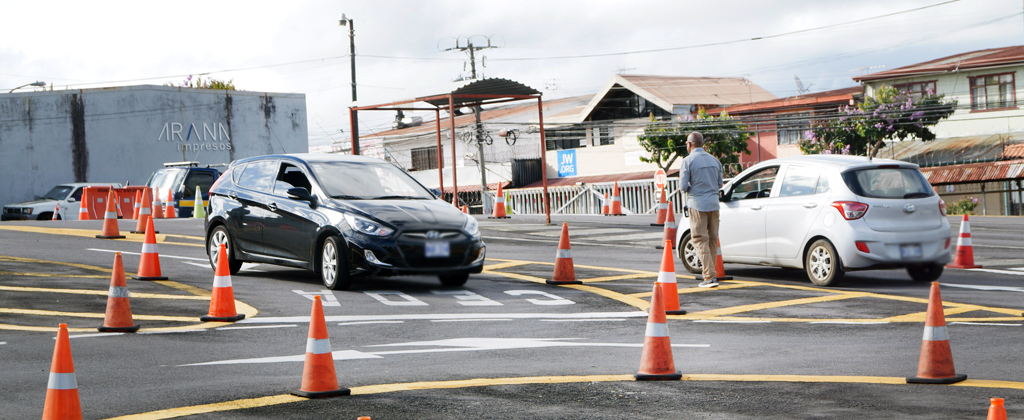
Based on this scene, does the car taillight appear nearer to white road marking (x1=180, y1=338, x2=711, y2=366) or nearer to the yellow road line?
white road marking (x1=180, y1=338, x2=711, y2=366)

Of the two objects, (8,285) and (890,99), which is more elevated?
(890,99)

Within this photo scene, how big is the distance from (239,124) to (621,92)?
20.7 m

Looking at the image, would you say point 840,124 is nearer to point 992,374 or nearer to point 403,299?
point 403,299

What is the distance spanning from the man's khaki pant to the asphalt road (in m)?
0.33

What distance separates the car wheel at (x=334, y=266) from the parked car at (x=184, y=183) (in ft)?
54.6

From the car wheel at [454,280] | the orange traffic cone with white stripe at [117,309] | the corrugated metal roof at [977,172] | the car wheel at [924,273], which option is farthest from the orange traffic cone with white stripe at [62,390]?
the corrugated metal roof at [977,172]

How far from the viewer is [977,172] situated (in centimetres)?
3934

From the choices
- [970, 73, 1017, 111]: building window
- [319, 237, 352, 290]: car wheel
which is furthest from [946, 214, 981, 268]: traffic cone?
[970, 73, 1017, 111]: building window

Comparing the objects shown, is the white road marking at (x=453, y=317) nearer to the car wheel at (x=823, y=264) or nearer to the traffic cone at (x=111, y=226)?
the car wheel at (x=823, y=264)

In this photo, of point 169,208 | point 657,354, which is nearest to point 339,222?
point 657,354

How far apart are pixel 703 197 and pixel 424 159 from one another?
53166 mm

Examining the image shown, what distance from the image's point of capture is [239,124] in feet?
151

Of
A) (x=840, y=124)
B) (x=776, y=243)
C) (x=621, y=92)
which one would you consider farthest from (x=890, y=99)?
(x=776, y=243)

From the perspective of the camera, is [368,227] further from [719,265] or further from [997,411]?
[997,411]
